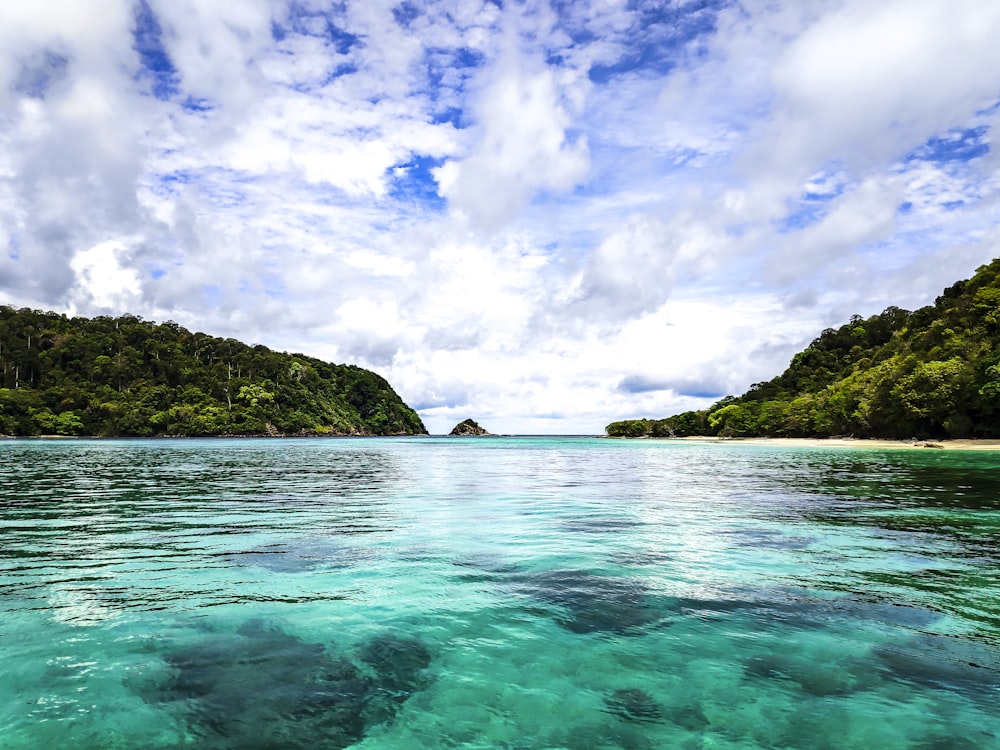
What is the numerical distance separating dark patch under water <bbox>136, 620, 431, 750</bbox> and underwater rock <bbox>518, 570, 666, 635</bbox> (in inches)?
123

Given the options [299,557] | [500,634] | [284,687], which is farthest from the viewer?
[299,557]

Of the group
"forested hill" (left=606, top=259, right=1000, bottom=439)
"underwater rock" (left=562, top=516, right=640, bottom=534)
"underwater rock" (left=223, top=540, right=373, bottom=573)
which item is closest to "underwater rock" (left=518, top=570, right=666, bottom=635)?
"underwater rock" (left=223, top=540, right=373, bottom=573)

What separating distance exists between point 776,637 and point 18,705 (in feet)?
35.0

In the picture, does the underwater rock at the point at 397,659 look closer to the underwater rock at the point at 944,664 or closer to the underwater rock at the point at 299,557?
the underwater rock at the point at 299,557

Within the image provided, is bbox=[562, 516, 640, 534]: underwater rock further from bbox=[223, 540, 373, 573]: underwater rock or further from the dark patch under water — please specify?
the dark patch under water

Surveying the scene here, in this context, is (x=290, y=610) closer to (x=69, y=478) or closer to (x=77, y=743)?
(x=77, y=743)

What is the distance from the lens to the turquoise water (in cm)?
641

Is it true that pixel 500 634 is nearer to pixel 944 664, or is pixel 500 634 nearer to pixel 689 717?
pixel 689 717

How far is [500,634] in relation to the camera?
9.36 metres

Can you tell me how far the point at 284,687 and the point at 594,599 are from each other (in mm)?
6242

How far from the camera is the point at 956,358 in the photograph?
289 feet

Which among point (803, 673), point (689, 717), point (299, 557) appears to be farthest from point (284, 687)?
point (299, 557)

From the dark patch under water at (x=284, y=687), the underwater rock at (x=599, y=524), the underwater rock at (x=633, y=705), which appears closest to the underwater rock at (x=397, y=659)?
the dark patch under water at (x=284, y=687)

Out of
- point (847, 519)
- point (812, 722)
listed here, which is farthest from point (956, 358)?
point (812, 722)
